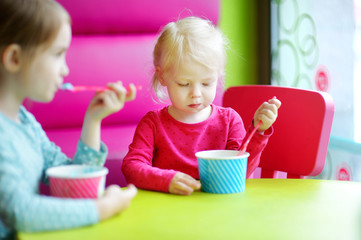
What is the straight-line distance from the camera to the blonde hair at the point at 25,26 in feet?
2.56

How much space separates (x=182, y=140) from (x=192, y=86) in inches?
5.9

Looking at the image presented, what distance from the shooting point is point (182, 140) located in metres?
1.17

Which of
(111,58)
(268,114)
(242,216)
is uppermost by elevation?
(111,58)

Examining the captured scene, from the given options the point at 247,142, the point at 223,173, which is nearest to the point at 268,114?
the point at 247,142

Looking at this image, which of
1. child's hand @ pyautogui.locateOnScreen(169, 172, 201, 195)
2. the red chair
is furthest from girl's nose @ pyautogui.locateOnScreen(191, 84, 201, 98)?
the red chair

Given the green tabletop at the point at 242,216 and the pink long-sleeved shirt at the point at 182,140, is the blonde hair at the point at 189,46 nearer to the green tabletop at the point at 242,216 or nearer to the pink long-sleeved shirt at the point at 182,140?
the pink long-sleeved shirt at the point at 182,140

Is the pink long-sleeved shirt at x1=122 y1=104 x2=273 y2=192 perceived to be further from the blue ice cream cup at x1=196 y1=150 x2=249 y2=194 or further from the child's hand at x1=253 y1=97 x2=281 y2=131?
the blue ice cream cup at x1=196 y1=150 x2=249 y2=194

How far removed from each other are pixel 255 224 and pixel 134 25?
0.95 m

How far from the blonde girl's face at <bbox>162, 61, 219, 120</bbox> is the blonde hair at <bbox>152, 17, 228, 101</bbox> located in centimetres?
1

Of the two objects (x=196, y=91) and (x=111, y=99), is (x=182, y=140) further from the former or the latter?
(x=111, y=99)

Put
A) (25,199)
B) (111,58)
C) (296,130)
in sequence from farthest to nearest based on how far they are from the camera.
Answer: (111,58)
(296,130)
(25,199)

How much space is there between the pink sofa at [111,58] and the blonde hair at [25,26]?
619 mm

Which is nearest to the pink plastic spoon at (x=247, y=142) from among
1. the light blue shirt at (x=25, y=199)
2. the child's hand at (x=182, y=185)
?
the child's hand at (x=182, y=185)

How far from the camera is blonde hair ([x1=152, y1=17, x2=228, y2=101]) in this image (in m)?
1.10
